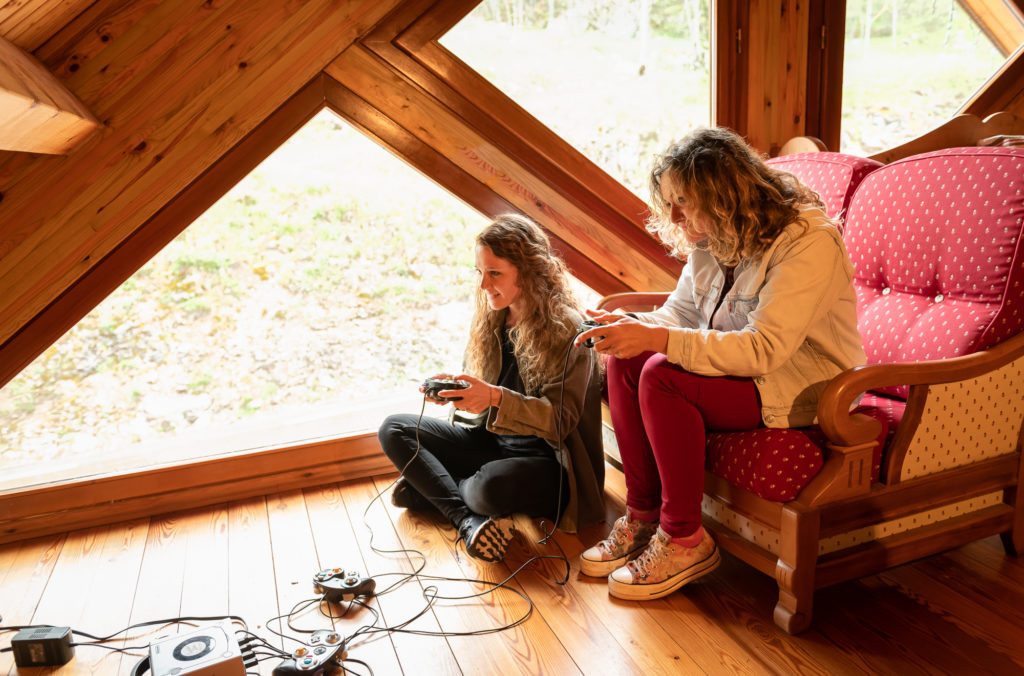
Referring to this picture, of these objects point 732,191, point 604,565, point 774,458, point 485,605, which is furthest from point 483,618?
point 732,191

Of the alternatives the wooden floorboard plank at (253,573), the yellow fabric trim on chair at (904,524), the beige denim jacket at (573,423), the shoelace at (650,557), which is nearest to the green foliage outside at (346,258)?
the wooden floorboard plank at (253,573)

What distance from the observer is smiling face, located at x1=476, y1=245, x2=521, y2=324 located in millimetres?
2176

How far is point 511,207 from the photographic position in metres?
2.68

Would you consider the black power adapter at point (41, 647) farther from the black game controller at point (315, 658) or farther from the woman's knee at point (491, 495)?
the woman's knee at point (491, 495)

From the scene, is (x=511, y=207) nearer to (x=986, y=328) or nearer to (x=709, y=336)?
(x=709, y=336)

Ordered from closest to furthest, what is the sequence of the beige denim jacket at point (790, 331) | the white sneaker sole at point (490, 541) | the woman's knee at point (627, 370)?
1. the beige denim jacket at point (790, 331)
2. the woman's knee at point (627, 370)
3. the white sneaker sole at point (490, 541)

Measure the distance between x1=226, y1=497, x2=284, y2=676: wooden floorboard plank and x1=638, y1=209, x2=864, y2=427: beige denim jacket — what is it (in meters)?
1.14

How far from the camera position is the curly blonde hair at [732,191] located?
1743 millimetres

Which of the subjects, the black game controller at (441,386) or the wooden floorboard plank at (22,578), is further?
the black game controller at (441,386)

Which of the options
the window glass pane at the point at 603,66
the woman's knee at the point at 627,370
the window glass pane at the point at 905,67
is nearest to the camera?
the woman's knee at the point at 627,370

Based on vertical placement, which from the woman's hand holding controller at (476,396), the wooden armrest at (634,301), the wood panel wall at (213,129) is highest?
the wood panel wall at (213,129)

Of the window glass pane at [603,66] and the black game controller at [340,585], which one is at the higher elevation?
the window glass pane at [603,66]

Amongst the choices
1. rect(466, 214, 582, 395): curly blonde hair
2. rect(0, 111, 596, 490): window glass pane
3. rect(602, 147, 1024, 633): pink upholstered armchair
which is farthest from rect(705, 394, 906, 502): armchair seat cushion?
rect(0, 111, 596, 490): window glass pane

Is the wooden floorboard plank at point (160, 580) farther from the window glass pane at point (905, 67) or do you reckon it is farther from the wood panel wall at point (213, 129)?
the window glass pane at point (905, 67)
